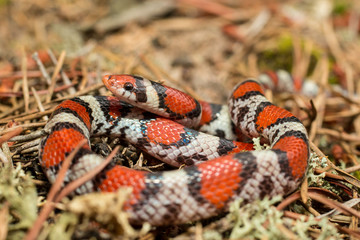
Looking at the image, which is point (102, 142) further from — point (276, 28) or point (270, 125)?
point (276, 28)

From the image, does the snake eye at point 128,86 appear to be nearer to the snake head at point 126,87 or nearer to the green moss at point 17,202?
the snake head at point 126,87

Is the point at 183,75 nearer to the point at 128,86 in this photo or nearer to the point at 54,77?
the point at 54,77

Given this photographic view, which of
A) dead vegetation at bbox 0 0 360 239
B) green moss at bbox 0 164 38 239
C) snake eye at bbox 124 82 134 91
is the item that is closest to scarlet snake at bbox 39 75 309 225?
snake eye at bbox 124 82 134 91

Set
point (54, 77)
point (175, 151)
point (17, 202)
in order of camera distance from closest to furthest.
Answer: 1. point (17, 202)
2. point (175, 151)
3. point (54, 77)

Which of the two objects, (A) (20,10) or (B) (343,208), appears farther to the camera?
(A) (20,10)

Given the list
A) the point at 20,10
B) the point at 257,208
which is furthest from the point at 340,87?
the point at 20,10

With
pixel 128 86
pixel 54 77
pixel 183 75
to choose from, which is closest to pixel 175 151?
pixel 128 86

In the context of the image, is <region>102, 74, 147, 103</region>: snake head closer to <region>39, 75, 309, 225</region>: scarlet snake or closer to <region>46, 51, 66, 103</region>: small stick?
<region>39, 75, 309, 225</region>: scarlet snake
